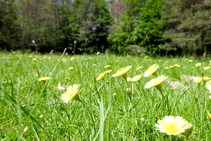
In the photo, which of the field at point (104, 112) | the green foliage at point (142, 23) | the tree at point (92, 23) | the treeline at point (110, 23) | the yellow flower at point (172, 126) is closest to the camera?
the yellow flower at point (172, 126)

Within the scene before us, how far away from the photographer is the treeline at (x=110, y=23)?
29.3ft

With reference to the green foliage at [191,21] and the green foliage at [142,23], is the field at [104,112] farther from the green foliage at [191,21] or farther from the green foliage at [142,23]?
the green foliage at [142,23]

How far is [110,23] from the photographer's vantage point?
1752 centimetres

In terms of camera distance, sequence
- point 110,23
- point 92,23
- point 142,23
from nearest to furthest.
→ point 142,23, point 92,23, point 110,23

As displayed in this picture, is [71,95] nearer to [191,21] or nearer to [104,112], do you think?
[104,112]

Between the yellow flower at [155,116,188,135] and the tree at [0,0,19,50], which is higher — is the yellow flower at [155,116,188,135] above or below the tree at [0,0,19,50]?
below

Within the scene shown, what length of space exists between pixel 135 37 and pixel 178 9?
4085mm

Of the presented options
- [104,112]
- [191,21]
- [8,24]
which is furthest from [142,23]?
[8,24]

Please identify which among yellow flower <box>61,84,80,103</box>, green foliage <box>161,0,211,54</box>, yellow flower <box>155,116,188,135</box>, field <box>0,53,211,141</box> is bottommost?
field <box>0,53,211,141</box>

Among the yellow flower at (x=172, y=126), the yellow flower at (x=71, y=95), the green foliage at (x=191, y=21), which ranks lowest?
the yellow flower at (x=172, y=126)

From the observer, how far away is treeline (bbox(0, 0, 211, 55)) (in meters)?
8.92

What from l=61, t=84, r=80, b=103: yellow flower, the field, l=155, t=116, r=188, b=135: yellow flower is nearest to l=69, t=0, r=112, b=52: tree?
the field

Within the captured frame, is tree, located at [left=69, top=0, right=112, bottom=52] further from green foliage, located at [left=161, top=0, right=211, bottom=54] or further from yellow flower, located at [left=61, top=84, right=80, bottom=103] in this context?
yellow flower, located at [left=61, top=84, right=80, bottom=103]

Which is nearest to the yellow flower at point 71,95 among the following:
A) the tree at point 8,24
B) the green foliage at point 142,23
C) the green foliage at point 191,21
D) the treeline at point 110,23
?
the treeline at point 110,23
